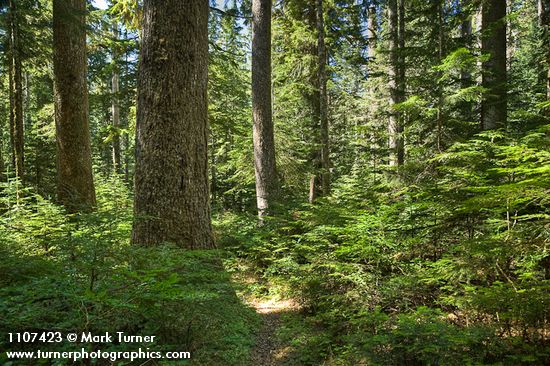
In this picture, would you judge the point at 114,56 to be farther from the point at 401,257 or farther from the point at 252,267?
the point at 401,257

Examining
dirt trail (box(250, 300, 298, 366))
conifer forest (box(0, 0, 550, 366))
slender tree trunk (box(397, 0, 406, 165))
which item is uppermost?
slender tree trunk (box(397, 0, 406, 165))

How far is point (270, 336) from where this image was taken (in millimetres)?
4840

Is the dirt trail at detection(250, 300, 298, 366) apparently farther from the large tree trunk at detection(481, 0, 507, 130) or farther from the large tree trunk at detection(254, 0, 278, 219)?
the large tree trunk at detection(481, 0, 507, 130)

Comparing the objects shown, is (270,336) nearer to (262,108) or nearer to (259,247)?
(259,247)

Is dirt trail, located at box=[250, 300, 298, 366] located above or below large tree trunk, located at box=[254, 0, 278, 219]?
below

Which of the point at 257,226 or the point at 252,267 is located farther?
the point at 257,226

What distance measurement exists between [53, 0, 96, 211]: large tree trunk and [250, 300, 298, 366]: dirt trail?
459 centimetres

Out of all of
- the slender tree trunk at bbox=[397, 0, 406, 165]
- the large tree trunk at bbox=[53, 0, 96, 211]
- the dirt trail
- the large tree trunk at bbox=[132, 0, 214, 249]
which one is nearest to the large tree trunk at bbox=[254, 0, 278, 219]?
the dirt trail

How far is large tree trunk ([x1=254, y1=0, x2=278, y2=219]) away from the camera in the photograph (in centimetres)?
927

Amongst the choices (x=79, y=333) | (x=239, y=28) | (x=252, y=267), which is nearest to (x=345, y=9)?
(x=239, y=28)

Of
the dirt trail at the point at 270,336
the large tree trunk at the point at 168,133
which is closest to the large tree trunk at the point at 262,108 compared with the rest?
the dirt trail at the point at 270,336

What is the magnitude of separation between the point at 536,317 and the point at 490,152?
330 centimetres

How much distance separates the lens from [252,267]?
7.83 m

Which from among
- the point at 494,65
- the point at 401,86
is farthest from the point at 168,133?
the point at 494,65
